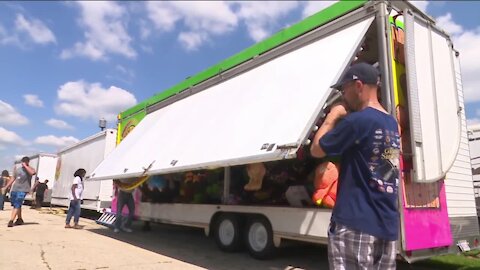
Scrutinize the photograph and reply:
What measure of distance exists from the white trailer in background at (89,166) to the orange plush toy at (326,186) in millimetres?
8508

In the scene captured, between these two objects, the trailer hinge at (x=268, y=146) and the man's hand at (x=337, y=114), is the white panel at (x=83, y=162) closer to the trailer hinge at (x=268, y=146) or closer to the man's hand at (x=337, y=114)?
the trailer hinge at (x=268, y=146)

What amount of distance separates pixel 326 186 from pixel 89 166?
11.0 metres

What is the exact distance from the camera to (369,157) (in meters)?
2.42

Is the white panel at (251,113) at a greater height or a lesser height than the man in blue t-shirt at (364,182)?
greater

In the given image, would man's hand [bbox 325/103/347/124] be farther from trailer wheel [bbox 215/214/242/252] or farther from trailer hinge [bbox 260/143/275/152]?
trailer wheel [bbox 215/214/242/252]

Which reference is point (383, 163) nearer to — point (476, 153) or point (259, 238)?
point (259, 238)

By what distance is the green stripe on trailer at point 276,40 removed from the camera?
5.22 meters

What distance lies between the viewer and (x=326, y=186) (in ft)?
16.4

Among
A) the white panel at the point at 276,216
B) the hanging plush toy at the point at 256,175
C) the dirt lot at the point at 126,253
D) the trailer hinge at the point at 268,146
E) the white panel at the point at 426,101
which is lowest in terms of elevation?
Answer: the dirt lot at the point at 126,253

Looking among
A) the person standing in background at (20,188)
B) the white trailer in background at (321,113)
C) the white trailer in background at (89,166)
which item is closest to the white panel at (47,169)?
the white trailer in background at (89,166)

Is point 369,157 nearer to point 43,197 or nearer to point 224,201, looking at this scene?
point 224,201

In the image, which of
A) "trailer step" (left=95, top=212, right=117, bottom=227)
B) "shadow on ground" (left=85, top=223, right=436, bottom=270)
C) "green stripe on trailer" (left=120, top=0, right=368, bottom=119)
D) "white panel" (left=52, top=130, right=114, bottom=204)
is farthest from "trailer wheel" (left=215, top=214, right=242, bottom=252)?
"white panel" (left=52, top=130, right=114, bottom=204)

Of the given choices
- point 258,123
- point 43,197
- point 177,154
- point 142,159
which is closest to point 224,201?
point 177,154

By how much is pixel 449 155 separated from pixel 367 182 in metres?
2.99
